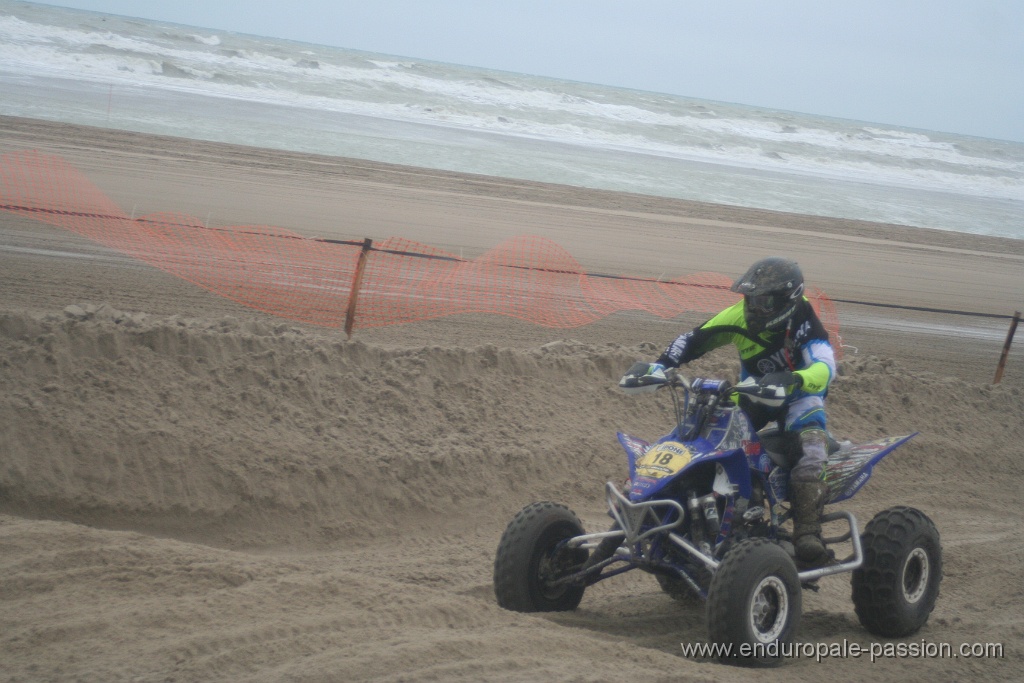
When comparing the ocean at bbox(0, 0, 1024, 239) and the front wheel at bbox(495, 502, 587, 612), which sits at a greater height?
the ocean at bbox(0, 0, 1024, 239)

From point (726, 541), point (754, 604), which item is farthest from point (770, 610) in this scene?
point (726, 541)

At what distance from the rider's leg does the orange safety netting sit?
4.77 metres

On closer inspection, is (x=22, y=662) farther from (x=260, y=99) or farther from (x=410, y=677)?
(x=260, y=99)

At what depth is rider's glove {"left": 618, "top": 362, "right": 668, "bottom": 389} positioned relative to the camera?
476cm

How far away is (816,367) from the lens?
188 inches

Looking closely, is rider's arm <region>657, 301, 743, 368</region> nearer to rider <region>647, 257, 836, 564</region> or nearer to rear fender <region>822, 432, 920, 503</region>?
rider <region>647, 257, 836, 564</region>

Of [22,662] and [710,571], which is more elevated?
[710,571]

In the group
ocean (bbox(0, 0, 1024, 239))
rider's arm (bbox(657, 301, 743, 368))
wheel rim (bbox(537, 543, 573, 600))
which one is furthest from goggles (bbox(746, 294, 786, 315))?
ocean (bbox(0, 0, 1024, 239))

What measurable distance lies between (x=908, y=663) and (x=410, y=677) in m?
2.72

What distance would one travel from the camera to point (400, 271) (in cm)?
1235

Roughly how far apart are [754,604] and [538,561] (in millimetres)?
1177

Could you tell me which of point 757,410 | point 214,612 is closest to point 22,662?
point 214,612

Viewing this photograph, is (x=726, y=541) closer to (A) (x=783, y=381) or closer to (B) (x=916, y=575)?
(A) (x=783, y=381)

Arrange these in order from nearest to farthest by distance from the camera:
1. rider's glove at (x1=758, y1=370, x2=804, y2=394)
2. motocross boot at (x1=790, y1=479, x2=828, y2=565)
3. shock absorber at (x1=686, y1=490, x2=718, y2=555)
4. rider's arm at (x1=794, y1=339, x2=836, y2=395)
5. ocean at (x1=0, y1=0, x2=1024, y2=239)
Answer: rider's glove at (x1=758, y1=370, x2=804, y2=394), shock absorber at (x1=686, y1=490, x2=718, y2=555), rider's arm at (x1=794, y1=339, x2=836, y2=395), motocross boot at (x1=790, y1=479, x2=828, y2=565), ocean at (x1=0, y1=0, x2=1024, y2=239)
